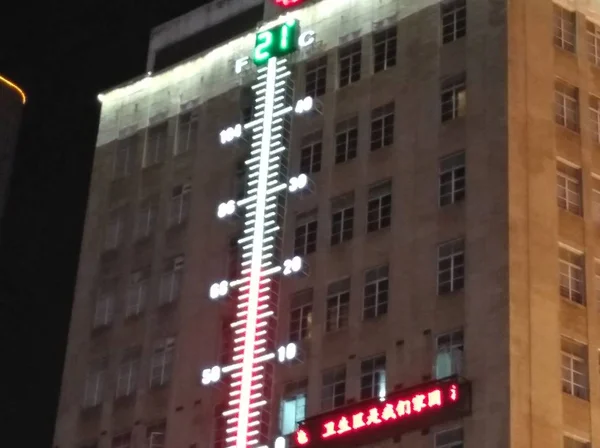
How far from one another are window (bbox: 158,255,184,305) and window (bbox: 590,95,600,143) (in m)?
15.9

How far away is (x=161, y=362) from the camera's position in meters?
54.9

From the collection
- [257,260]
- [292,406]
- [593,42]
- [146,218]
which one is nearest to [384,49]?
[593,42]

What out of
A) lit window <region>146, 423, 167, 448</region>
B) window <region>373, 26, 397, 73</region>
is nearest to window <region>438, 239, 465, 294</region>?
window <region>373, 26, 397, 73</region>

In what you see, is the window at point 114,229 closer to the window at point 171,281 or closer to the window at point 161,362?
the window at point 171,281

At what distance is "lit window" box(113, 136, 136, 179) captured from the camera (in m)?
61.2

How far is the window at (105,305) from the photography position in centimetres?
5838

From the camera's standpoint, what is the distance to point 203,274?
54938 millimetres

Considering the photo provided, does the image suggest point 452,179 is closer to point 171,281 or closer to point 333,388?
point 333,388

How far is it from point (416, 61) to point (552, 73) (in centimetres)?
472

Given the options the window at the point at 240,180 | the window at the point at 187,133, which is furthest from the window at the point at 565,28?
the window at the point at 187,133

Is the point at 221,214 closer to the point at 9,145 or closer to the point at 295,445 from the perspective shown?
the point at 295,445

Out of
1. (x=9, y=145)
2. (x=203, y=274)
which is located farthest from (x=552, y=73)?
(x=9, y=145)

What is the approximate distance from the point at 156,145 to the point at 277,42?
7563 mm

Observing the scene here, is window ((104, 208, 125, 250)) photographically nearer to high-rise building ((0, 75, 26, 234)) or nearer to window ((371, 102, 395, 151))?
window ((371, 102, 395, 151))
